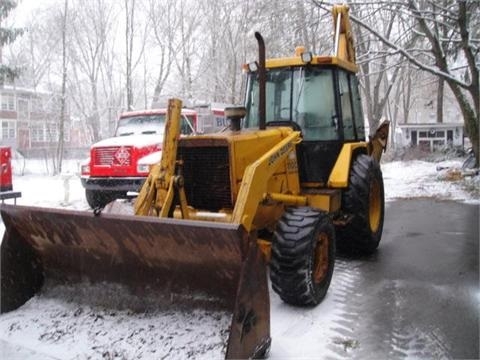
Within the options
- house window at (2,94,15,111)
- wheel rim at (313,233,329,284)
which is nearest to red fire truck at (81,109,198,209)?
wheel rim at (313,233,329,284)

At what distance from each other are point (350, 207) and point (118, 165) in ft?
18.0

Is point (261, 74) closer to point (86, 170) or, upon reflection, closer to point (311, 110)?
point (311, 110)

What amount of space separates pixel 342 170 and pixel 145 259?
2.77m

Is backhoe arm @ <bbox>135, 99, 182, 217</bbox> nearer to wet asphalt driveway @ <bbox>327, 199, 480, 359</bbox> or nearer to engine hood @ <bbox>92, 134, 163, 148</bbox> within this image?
wet asphalt driveway @ <bbox>327, 199, 480, 359</bbox>

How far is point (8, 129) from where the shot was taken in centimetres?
4609

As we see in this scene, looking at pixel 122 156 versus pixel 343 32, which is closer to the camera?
pixel 343 32

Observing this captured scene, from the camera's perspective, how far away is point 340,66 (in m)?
6.18

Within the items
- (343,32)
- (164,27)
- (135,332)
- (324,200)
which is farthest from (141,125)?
(164,27)

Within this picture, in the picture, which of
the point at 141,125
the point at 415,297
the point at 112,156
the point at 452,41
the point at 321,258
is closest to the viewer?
the point at 321,258

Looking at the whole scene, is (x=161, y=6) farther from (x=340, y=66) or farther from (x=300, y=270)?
(x=300, y=270)

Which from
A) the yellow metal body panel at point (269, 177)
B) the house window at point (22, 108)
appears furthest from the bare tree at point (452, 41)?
the house window at point (22, 108)

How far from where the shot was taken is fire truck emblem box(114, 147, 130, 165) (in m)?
9.93

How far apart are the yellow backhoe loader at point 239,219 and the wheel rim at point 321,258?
1 cm

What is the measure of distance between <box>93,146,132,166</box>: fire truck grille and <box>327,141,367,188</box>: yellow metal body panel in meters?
5.08
